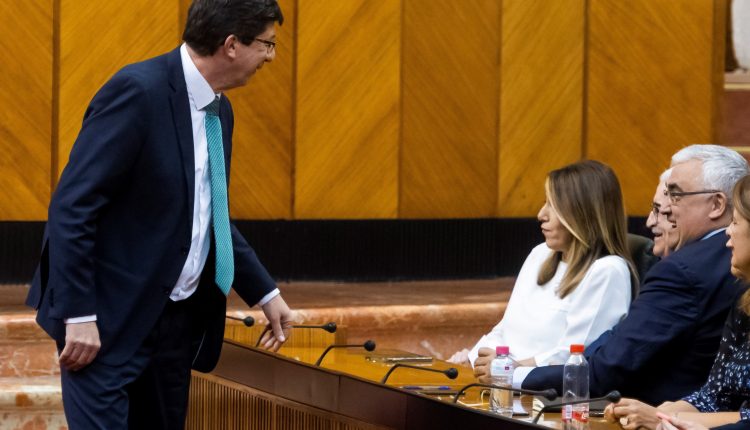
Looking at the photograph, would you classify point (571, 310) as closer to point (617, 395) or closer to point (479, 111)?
point (617, 395)

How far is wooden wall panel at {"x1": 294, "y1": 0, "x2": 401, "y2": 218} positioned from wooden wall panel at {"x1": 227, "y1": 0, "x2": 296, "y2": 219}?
5 centimetres

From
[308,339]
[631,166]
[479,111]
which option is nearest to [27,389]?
[308,339]

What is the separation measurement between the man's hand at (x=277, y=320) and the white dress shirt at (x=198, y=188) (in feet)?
0.97

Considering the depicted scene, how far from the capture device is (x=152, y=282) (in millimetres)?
2627

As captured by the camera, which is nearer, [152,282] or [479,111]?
[152,282]

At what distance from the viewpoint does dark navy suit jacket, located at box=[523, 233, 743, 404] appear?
2.95 m

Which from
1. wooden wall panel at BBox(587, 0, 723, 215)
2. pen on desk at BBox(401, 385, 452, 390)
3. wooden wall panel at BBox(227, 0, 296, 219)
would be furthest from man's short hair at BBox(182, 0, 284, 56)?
wooden wall panel at BBox(587, 0, 723, 215)

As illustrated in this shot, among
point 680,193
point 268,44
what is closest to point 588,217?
point 680,193

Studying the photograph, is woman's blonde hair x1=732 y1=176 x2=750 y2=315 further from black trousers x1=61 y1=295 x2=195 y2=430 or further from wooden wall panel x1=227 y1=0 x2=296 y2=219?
wooden wall panel x1=227 y1=0 x2=296 y2=219

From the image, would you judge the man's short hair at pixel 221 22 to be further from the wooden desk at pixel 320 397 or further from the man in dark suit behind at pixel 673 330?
the man in dark suit behind at pixel 673 330

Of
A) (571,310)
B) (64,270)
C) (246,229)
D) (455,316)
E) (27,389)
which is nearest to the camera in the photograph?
(64,270)

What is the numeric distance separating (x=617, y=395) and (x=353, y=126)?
369 centimetres

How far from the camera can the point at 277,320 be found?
2994 mm

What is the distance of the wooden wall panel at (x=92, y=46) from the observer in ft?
18.3
